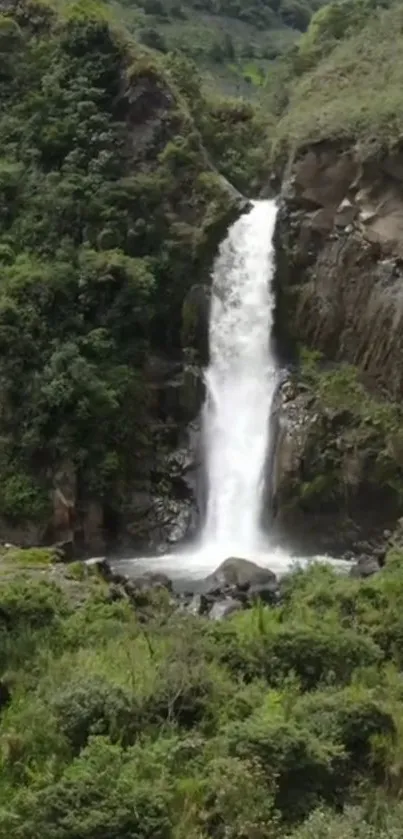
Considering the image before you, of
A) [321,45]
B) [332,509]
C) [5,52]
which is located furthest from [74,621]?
[321,45]

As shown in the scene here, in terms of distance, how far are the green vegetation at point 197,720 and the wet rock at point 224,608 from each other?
227cm

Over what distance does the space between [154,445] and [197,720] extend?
17305 millimetres

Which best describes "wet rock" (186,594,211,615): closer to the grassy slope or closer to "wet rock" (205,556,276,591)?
"wet rock" (205,556,276,591)

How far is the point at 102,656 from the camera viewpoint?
42.3 ft

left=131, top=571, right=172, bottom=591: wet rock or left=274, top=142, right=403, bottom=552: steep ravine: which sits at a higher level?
left=274, top=142, right=403, bottom=552: steep ravine

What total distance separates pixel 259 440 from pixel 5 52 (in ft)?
57.9

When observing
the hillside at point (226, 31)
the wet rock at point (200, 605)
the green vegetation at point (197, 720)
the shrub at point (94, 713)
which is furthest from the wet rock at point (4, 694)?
the hillside at point (226, 31)

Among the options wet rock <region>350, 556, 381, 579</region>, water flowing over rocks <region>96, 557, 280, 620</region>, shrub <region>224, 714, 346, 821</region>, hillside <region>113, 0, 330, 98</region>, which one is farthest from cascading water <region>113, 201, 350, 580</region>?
hillside <region>113, 0, 330, 98</region>

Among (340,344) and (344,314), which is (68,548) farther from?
(344,314)

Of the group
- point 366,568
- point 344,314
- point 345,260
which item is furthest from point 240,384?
point 366,568

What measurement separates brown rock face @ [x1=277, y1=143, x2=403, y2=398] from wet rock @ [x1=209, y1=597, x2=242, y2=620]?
38.4 feet

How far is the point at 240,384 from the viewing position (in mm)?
29672

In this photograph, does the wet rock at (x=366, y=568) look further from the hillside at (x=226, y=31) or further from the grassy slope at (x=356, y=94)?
the hillside at (x=226, y=31)

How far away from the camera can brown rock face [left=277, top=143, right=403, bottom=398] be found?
28812 millimetres
